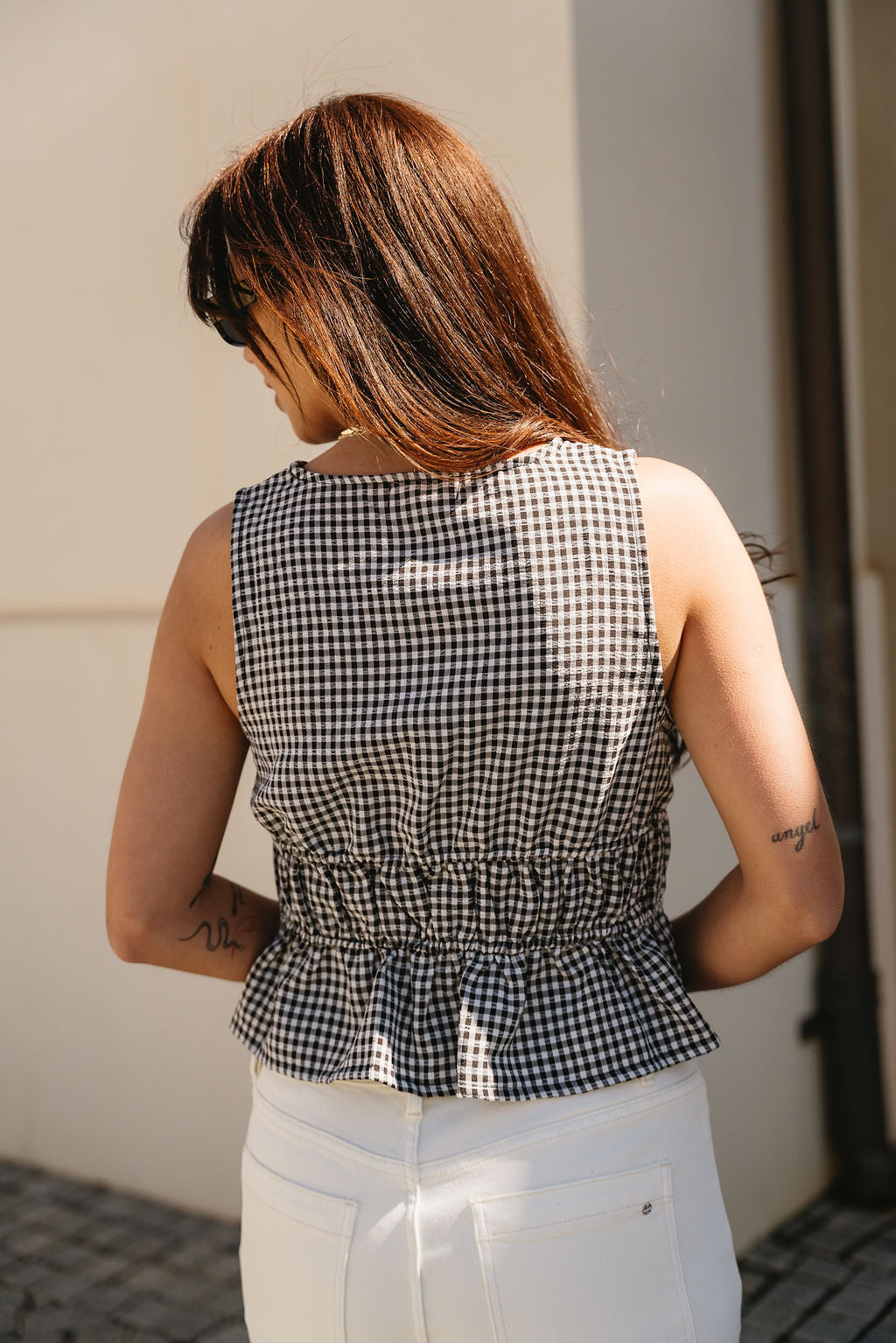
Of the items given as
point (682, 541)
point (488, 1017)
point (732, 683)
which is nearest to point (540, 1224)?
point (488, 1017)

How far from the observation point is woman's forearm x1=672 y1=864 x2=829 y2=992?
138 centimetres

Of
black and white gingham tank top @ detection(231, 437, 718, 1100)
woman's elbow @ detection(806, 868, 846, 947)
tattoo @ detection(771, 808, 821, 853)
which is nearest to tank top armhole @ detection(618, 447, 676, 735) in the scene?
black and white gingham tank top @ detection(231, 437, 718, 1100)

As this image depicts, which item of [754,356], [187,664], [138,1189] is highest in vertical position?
[754,356]

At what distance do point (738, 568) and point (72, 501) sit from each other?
2.82m

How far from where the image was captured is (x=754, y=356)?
3166mm

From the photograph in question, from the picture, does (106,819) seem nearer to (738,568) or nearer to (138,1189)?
(138,1189)

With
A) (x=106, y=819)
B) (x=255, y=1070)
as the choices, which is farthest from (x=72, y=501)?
(x=255, y=1070)

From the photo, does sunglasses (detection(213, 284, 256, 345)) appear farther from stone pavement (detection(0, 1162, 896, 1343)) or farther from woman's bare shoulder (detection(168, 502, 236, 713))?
stone pavement (detection(0, 1162, 896, 1343))

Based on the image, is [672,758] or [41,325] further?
[41,325]

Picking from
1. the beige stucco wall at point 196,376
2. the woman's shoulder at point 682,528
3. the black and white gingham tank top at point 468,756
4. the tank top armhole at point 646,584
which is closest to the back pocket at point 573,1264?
the black and white gingham tank top at point 468,756

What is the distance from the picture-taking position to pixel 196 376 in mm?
3420

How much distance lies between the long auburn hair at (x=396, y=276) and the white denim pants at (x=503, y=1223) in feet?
2.17

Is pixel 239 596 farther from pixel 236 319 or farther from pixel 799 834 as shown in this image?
pixel 799 834

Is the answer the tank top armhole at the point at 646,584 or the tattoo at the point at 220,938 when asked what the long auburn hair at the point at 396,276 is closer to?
the tank top armhole at the point at 646,584
